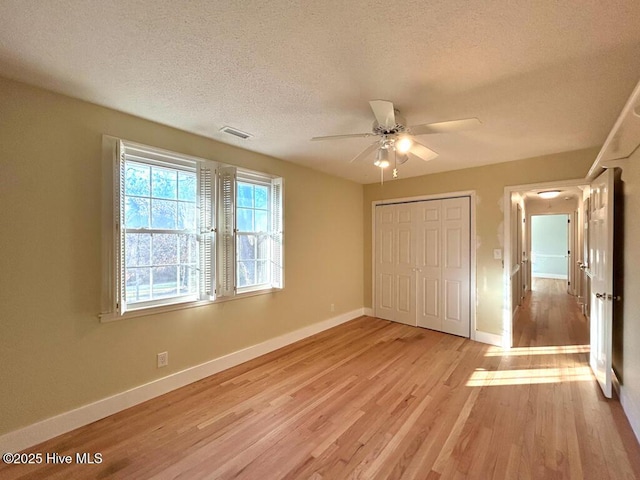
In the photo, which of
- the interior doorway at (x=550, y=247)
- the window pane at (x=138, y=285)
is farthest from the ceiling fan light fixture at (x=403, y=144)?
the interior doorway at (x=550, y=247)

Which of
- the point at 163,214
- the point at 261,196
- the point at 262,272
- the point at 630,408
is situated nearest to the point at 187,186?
the point at 163,214

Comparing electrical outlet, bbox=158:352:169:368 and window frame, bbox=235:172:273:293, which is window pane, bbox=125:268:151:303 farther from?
window frame, bbox=235:172:273:293

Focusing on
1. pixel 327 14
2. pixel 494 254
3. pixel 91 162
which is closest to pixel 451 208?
pixel 494 254

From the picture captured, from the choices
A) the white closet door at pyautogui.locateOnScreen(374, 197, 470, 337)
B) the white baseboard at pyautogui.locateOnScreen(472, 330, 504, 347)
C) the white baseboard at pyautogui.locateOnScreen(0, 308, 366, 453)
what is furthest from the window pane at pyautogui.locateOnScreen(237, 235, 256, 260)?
the white baseboard at pyautogui.locateOnScreen(472, 330, 504, 347)

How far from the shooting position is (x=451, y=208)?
411cm

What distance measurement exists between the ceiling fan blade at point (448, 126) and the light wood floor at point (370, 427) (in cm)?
217

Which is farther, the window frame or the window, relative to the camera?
the window frame

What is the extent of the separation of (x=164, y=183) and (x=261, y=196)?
43.8 inches

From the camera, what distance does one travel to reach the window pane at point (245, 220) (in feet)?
10.3

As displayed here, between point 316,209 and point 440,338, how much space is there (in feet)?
8.50

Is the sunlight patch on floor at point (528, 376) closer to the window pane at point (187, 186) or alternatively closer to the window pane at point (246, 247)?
the window pane at point (246, 247)

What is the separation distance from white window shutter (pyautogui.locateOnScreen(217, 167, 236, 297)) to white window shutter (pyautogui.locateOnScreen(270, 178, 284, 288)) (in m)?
0.63

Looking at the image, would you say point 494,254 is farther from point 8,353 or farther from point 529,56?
point 8,353

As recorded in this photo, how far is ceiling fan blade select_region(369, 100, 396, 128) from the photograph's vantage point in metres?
1.75
